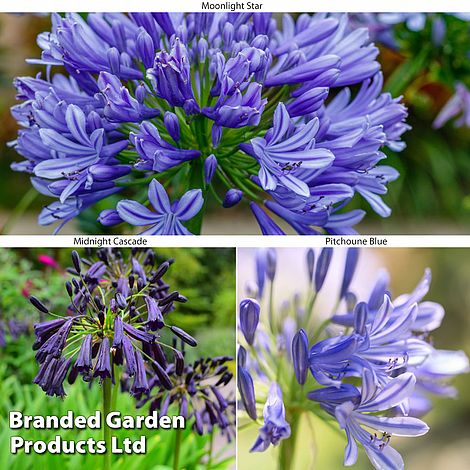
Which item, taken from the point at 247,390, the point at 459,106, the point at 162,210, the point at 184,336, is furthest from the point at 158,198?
the point at 459,106

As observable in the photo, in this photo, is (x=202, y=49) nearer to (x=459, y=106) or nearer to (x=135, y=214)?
(x=135, y=214)

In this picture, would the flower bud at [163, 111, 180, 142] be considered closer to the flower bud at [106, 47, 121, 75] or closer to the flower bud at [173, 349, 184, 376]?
the flower bud at [106, 47, 121, 75]

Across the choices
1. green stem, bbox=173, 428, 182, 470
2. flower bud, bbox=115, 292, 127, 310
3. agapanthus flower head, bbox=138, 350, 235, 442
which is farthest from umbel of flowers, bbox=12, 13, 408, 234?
green stem, bbox=173, 428, 182, 470

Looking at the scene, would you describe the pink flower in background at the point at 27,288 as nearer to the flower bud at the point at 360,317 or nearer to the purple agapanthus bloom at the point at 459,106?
the flower bud at the point at 360,317

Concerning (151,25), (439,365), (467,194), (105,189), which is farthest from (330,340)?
(467,194)

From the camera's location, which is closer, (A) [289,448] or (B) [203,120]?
(B) [203,120]

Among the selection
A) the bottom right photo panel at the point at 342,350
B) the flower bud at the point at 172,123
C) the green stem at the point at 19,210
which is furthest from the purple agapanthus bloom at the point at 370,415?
the green stem at the point at 19,210
